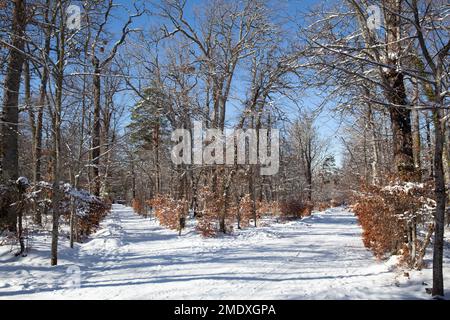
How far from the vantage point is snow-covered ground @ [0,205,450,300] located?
4.92 meters

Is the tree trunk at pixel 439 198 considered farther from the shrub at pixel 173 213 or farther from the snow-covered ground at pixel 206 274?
the shrub at pixel 173 213

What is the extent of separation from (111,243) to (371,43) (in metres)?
8.62

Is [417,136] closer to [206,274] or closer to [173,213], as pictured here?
[173,213]

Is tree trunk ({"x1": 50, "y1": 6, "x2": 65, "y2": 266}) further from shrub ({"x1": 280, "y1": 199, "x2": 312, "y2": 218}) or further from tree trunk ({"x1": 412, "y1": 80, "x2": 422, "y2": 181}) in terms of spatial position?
shrub ({"x1": 280, "y1": 199, "x2": 312, "y2": 218})

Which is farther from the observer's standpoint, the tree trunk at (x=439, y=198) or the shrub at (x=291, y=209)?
the shrub at (x=291, y=209)

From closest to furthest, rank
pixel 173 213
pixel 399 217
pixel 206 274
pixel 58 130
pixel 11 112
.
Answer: pixel 399 217 → pixel 206 274 → pixel 58 130 → pixel 11 112 → pixel 173 213

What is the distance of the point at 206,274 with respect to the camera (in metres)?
6.05

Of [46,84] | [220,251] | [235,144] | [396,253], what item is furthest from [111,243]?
[396,253]

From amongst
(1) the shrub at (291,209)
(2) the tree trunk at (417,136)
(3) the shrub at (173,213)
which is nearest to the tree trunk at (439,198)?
(2) the tree trunk at (417,136)

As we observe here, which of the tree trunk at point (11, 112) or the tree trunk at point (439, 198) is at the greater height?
the tree trunk at point (11, 112)

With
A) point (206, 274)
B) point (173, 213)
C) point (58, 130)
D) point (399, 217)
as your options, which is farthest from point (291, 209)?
point (58, 130)

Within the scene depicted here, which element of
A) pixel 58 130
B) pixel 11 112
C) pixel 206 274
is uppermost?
pixel 11 112

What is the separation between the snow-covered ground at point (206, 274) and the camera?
4.92 metres
